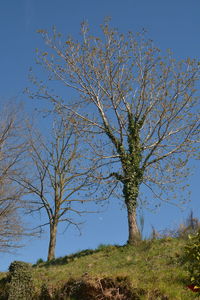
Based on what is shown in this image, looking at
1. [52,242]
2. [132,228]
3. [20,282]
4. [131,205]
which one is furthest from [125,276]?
[52,242]

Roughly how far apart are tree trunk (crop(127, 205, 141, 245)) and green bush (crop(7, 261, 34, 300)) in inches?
208

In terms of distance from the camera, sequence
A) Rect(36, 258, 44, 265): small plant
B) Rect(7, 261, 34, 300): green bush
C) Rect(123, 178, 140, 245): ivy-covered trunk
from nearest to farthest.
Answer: Rect(7, 261, 34, 300): green bush, Rect(123, 178, 140, 245): ivy-covered trunk, Rect(36, 258, 44, 265): small plant

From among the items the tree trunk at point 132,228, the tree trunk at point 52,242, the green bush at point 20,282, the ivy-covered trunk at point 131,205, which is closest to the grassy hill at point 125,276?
the green bush at point 20,282

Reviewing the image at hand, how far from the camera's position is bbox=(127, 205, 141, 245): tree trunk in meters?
17.9

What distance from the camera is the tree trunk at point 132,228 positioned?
703 inches

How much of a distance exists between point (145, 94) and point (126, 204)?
5.62 metres

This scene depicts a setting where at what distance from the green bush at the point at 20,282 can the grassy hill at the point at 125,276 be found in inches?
10.6

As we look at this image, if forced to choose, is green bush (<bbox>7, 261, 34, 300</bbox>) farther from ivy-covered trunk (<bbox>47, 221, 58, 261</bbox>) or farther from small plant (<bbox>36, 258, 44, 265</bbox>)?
ivy-covered trunk (<bbox>47, 221, 58, 261</bbox>)

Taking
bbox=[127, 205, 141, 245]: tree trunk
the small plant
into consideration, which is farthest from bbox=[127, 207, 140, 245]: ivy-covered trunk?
the small plant

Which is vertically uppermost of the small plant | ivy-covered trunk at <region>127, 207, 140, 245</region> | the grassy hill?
ivy-covered trunk at <region>127, 207, 140, 245</region>

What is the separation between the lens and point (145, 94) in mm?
20203

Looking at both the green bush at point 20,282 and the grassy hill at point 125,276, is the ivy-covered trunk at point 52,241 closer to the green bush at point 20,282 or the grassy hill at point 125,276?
the grassy hill at point 125,276

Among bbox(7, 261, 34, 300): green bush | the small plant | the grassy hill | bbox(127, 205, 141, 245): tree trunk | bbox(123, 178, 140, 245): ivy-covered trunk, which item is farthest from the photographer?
the small plant

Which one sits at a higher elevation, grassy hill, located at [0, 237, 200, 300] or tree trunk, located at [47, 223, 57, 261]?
tree trunk, located at [47, 223, 57, 261]
